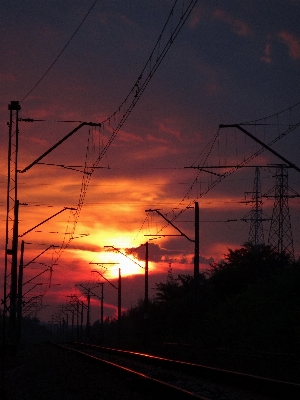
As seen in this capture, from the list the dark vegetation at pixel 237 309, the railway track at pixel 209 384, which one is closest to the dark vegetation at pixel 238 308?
the dark vegetation at pixel 237 309

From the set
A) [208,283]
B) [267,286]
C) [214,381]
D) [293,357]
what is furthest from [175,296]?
[214,381]

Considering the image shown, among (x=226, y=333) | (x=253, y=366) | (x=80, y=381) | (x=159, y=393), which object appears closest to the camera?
(x=159, y=393)

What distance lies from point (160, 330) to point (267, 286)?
23692 mm

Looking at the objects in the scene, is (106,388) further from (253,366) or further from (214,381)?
(253,366)

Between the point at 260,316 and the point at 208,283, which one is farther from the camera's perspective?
the point at 208,283

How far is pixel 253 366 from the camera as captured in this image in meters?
28.3

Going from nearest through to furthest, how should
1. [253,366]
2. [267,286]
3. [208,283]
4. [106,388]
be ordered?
[106,388], [253,366], [267,286], [208,283]

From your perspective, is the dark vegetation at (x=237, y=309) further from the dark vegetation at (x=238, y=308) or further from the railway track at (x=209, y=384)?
the railway track at (x=209, y=384)

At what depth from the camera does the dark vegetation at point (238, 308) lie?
49.0 m

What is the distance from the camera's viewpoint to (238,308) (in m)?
60.7

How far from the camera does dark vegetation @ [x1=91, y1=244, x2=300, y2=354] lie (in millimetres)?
48969

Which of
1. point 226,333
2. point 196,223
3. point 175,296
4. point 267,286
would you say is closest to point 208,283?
point 175,296

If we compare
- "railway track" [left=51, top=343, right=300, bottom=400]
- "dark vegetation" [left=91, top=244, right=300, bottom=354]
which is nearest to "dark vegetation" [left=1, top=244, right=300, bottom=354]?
"dark vegetation" [left=91, top=244, right=300, bottom=354]

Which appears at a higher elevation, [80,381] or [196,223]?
[196,223]
